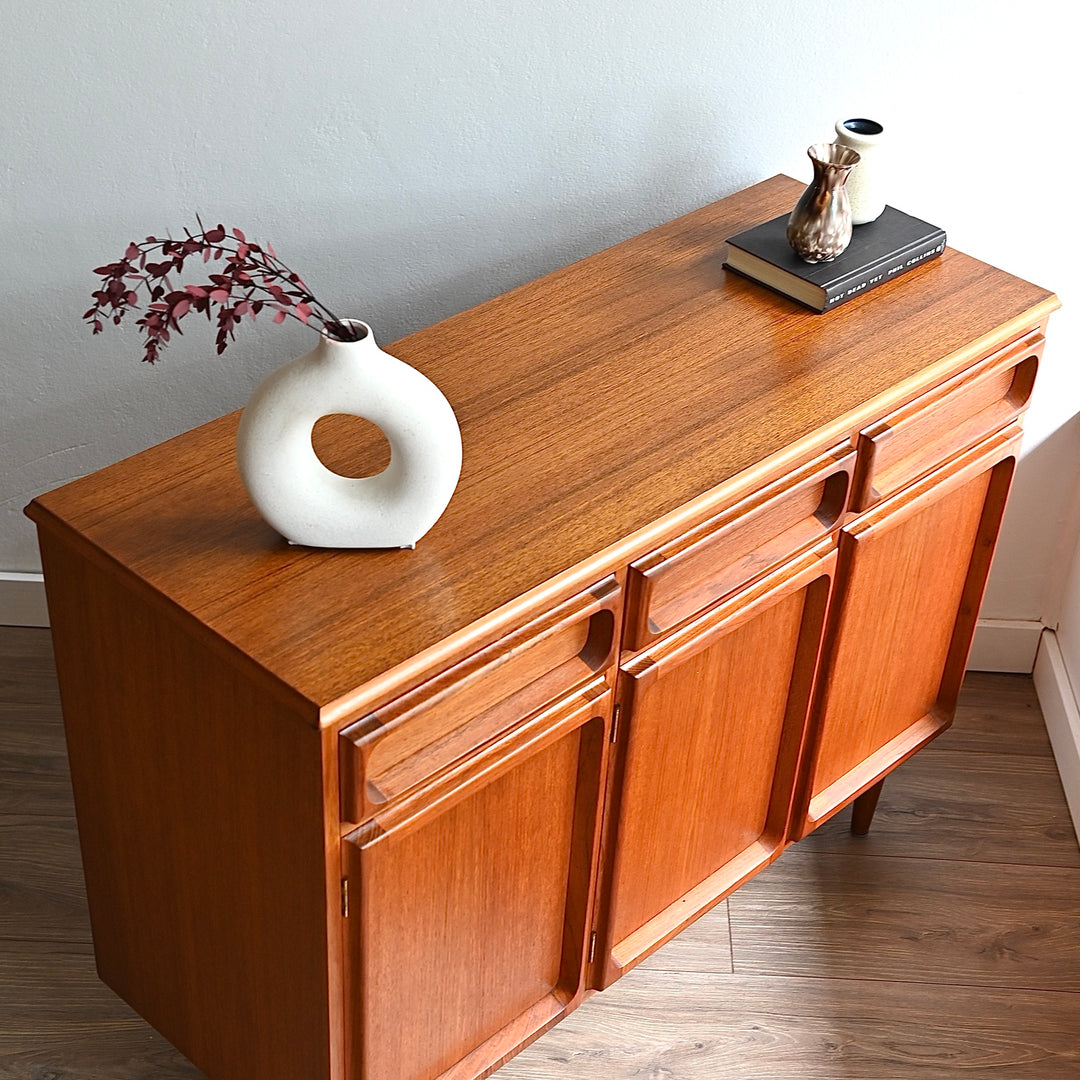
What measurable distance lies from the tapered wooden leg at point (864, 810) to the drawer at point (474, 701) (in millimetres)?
864

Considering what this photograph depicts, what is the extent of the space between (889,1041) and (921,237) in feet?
3.38

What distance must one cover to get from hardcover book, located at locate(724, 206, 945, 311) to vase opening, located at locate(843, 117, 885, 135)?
111 mm

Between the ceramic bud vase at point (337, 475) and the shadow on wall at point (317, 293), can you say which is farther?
the shadow on wall at point (317, 293)

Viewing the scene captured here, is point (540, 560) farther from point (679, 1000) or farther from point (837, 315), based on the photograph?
point (679, 1000)

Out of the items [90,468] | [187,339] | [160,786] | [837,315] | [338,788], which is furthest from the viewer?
[90,468]

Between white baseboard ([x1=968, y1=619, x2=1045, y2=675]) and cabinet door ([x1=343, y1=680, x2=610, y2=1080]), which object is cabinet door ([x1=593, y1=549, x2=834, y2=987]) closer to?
cabinet door ([x1=343, y1=680, x2=610, y2=1080])

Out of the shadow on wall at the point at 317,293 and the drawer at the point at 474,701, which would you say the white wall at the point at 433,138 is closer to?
the shadow on wall at the point at 317,293

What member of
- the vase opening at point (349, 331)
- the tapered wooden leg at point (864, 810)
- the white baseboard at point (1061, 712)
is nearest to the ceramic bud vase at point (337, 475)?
the vase opening at point (349, 331)

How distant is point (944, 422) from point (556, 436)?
498 mm

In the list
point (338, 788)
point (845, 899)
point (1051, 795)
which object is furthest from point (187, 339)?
point (1051, 795)

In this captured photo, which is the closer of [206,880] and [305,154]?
[206,880]

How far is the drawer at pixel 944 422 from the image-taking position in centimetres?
159

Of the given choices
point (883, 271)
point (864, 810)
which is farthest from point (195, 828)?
point (864, 810)

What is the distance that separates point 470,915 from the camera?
1.45m
